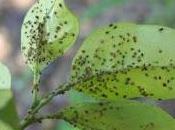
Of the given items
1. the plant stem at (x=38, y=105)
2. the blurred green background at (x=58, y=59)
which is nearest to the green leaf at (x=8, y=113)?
the plant stem at (x=38, y=105)

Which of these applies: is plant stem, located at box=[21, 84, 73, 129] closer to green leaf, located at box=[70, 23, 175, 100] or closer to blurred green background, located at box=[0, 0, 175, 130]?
green leaf, located at box=[70, 23, 175, 100]

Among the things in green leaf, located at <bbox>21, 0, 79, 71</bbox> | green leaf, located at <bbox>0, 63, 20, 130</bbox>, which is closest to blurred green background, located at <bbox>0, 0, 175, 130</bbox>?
green leaf, located at <bbox>21, 0, 79, 71</bbox>

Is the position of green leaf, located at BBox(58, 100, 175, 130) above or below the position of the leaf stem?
below

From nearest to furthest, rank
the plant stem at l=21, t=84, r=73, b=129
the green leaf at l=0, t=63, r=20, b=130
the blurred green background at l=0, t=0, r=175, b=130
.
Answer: the green leaf at l=0, t=63, r=20, b=130 → the plant stem at l=21, t=84, r=73, b=129 → the blurred green background at l=0, t=0, r=175, b=130

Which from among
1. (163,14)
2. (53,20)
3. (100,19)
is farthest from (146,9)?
(53,20)

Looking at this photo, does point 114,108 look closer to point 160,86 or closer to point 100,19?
point 160,86

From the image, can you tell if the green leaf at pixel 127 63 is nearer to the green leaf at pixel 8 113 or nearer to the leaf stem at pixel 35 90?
the leaf stem at pixel 35 90
